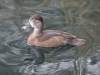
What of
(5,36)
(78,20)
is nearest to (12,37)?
(5,36)

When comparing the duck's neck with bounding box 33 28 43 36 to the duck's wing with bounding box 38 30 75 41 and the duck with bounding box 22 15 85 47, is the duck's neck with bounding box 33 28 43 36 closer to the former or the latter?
the duck with bounding box 22 15 85 47

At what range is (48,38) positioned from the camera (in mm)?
5934

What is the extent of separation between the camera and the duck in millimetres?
5930

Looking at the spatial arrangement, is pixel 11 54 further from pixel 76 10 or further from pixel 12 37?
pixel 76 10

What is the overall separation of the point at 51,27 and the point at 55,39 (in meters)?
0.70

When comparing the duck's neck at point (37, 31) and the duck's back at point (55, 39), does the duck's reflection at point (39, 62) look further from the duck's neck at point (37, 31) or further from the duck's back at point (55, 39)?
the duck's neck at point (37, 31)

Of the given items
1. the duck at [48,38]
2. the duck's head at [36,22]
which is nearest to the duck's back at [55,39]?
the duck at [48,38]

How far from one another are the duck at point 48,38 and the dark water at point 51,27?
9cm

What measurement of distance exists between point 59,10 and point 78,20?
0.65 metres

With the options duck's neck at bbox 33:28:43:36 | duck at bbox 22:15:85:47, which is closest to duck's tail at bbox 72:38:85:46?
duck at bbox 22:15:85:47

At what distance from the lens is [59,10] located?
7.38 metres

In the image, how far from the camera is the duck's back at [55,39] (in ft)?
19.4

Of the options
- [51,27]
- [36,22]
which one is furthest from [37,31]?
[51,27]

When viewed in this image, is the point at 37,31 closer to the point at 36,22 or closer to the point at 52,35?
the point at 36,22
